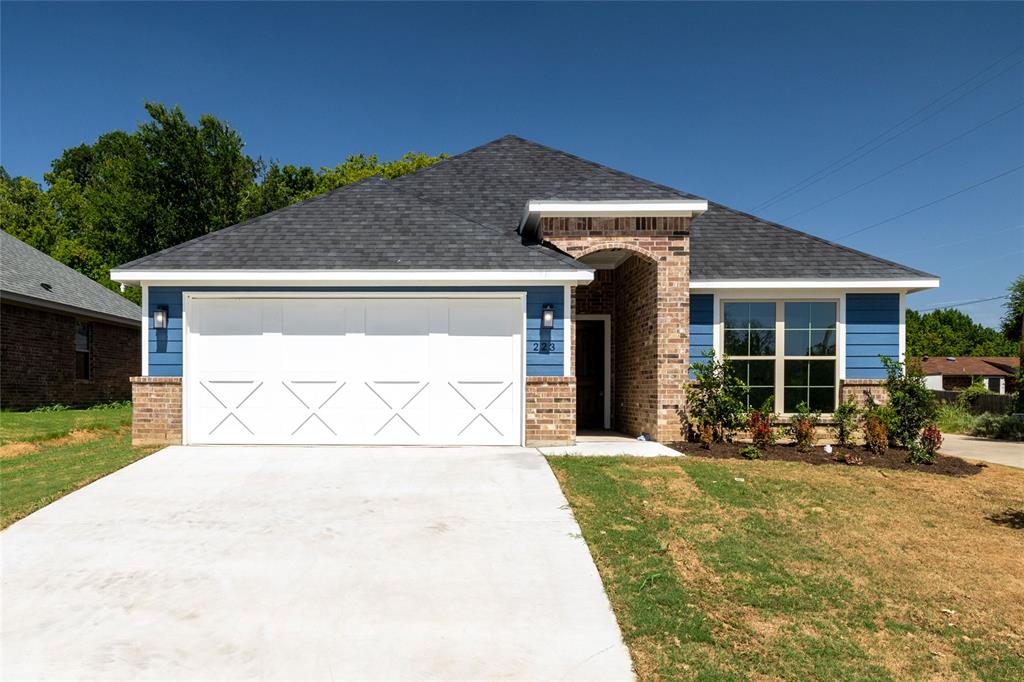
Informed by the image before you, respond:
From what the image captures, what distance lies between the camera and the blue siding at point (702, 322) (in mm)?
10289

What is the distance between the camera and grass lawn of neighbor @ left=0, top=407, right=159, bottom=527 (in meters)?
6.39

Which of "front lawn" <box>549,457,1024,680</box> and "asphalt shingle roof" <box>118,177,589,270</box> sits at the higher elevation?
"asphalt shingle roof" <box>118,177,589,270</box>

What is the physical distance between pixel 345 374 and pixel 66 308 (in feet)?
42.0

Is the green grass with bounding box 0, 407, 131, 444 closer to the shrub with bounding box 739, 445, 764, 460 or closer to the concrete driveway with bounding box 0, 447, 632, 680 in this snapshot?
the concrete driveway with bounding box 0, 447, 632, 680

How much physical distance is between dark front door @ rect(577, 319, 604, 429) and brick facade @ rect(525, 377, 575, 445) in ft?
10.6

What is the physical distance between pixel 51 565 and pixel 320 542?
6.84ft

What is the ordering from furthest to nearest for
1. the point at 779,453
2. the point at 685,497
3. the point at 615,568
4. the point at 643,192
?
the point at 643,192 → the point at 779,453 → the point at 685,497 → the point at 615,568

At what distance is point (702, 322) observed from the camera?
10.3m

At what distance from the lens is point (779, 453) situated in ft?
29.1

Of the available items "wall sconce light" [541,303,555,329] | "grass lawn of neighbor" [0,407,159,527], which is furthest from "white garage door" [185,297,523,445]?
"grass lawn of neighbor" [0,407,159,527]

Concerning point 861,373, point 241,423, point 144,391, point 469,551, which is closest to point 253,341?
point 241,423

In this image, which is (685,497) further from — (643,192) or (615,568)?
(643,192)

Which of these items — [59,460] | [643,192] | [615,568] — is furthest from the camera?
[643,192]

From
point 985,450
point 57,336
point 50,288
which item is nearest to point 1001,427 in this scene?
point 985,450
